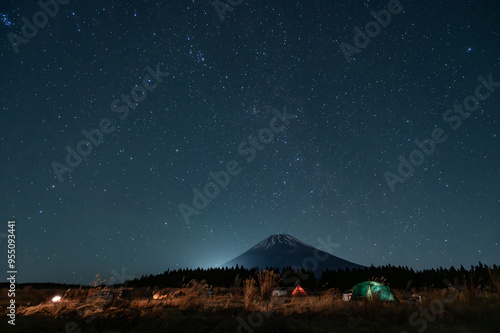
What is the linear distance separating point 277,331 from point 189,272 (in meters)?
53.5

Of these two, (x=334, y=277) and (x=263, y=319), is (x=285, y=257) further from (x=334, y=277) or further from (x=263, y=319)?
(x=263, y=319)

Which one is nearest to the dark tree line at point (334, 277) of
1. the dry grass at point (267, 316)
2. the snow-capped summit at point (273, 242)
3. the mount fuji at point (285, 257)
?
the dry grass at point (267, 316)

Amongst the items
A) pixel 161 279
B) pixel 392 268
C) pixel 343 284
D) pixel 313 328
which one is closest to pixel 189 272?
pixel 161 279

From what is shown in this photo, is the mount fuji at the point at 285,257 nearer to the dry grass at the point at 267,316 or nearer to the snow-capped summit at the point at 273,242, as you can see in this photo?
the snow-capped summit at the point at 273,242

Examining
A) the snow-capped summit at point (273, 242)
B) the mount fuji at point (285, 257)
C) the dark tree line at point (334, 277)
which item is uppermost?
the snow-capped summit at point (273, 242)

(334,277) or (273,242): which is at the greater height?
(273,242)

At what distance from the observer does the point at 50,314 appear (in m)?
5.55

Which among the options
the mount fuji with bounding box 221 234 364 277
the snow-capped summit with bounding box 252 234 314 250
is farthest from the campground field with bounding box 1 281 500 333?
the snow-capped summit with bounding box 252 234 314 250

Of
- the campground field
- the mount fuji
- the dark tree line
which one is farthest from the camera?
the mount fuji

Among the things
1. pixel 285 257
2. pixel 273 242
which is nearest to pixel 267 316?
pixel 285 257

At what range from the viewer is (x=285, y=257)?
16775 cm

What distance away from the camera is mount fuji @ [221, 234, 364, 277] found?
150 meters

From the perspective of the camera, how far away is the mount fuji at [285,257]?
150m

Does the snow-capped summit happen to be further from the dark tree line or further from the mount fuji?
the dark tree line
